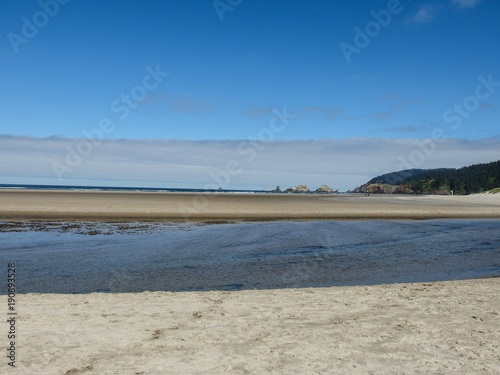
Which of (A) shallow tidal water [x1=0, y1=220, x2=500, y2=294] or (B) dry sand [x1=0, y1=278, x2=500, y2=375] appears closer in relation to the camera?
(B) dry sand [x1=0, y1=278, x2=500, y2=375]

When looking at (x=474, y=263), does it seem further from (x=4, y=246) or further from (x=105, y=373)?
(x=4, y=246)

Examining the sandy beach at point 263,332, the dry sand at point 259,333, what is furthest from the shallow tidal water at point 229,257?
the dry sand at point 259,333

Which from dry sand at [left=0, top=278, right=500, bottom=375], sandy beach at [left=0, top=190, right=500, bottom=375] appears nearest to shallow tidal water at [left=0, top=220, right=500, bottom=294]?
sandy beach at [left=0, top=190, right=500, bottom=375]

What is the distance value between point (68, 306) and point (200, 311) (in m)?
2.88

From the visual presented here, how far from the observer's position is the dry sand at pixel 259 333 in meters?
5.06

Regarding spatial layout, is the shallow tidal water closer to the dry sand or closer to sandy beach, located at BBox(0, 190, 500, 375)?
sandy beach, located at BBox(0, 190, 500, 375)

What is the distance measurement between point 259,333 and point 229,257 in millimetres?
8996

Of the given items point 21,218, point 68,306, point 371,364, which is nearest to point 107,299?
point 68,306

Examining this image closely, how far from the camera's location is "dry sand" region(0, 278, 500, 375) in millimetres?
5062

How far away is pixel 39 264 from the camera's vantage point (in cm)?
1333

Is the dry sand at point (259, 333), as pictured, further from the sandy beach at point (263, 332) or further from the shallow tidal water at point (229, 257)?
the shallow tidal water at point (229, 257)

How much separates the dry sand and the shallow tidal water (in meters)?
2.21

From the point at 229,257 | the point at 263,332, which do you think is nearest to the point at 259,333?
the point at 263,332

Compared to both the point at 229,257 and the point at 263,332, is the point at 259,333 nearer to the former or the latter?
the point at 263,332
